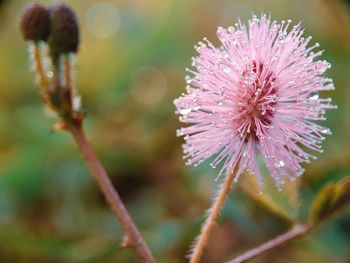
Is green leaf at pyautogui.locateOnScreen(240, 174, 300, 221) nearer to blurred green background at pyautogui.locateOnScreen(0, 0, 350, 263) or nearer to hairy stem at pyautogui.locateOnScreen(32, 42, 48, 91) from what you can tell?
blurred green background at pyautogui.locateOnScreen(0, 0, 350, 263)

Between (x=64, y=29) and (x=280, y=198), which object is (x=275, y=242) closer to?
(x=280, y=198)

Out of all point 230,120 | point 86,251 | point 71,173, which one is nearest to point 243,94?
point 230,120

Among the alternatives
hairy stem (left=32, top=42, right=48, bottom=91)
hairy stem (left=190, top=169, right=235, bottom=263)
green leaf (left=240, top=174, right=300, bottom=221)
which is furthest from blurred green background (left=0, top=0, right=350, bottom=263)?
hairy stem (left=32, top=42, right=48, bottom=91)

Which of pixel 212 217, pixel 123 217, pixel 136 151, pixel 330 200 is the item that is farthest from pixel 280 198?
pixel 136 151

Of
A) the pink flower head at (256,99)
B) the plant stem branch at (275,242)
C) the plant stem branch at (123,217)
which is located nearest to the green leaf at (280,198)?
the plant stem branch at (275,242)

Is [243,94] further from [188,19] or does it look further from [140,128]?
[188,19]

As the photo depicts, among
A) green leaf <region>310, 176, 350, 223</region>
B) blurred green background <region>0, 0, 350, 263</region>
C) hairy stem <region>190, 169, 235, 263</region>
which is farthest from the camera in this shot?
blurred green background <region>0, 0, 350, 263</region>
